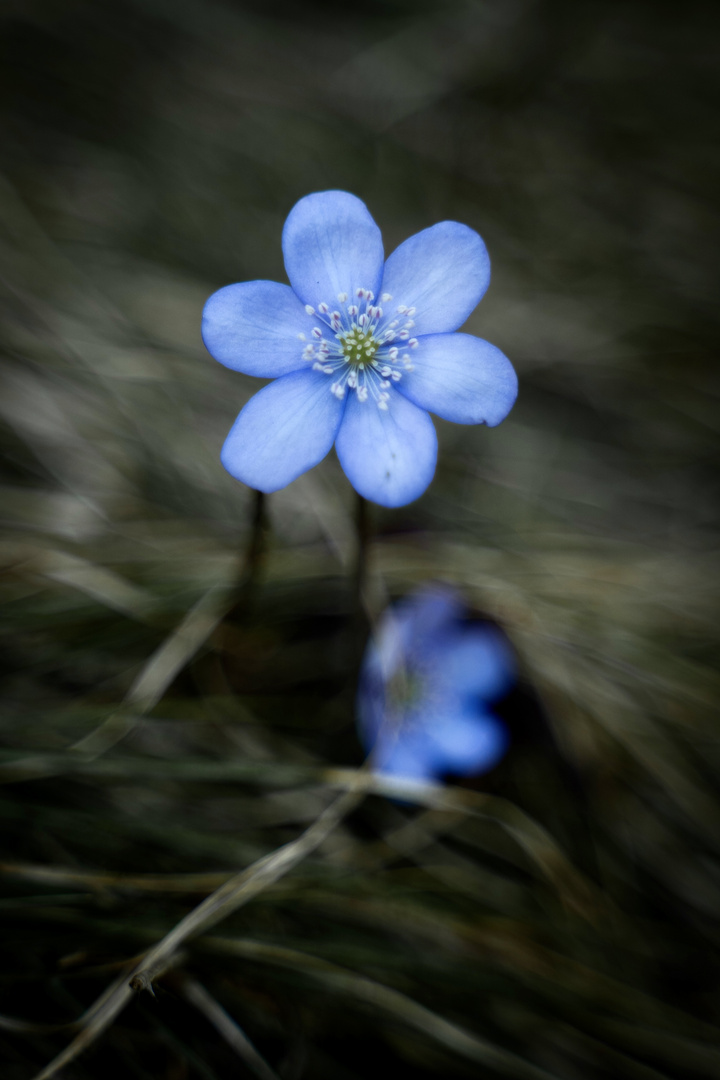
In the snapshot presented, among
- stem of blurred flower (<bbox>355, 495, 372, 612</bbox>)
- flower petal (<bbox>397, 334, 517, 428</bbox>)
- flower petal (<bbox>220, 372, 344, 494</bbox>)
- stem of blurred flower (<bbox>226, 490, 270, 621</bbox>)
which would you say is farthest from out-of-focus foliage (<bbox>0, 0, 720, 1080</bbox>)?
flower petal (<bbox>397, 334, 517, 428</bbox>)

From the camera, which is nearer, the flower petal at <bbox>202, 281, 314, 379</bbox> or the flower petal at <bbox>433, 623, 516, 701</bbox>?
the flower petal at <bbox>202, 281, 314, 379</bbox>

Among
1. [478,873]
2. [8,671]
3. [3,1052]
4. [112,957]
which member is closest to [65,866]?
[112,957]

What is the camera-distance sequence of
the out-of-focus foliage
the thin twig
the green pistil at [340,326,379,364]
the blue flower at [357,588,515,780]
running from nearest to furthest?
1. the thin twig
2. the green pistil at [340,326,379,364]
3. the out-of-focus foliage
4. the blue flower at [357,588,515,780]

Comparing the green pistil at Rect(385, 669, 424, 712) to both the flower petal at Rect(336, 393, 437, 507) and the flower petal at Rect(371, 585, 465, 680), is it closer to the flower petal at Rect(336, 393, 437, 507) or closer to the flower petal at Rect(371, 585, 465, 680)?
the flower petal at Rect(371, 585, 465, 680)

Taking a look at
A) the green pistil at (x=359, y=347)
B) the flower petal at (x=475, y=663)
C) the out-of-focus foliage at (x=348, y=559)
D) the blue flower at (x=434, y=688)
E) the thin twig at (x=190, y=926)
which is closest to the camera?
the thin twig at (x=190, y=926)

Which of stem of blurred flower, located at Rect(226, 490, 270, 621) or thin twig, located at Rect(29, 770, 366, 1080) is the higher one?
stem of blurred flower, located at Rect(226, 490, 270, 621)

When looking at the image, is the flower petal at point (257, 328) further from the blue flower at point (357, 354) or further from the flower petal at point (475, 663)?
the flower petal at point (475, 663)

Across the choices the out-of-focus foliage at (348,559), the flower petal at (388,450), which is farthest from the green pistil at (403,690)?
the flower petal at (388,450)
